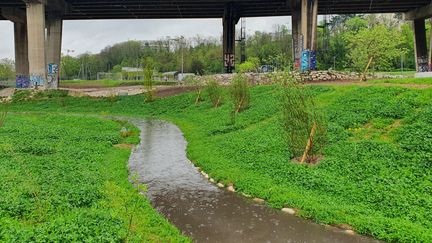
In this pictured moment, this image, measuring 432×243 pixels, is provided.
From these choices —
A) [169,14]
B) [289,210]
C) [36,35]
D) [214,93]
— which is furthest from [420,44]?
[289,210]

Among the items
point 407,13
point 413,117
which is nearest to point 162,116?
point 413,117

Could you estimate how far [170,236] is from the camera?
8773mm

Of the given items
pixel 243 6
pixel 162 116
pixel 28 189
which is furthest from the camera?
pixel 243 6

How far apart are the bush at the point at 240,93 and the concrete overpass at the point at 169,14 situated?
20095mm

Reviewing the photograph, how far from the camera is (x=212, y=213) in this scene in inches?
419

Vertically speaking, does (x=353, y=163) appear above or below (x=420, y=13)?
below

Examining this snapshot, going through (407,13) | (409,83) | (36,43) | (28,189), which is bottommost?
(28,189)

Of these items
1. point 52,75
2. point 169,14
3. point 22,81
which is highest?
point 169,14

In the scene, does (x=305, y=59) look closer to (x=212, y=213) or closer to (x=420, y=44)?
(x=420, y=44)

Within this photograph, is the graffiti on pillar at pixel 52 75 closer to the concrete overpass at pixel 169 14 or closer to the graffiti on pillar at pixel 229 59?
the concrete overpass at pixel 169 14

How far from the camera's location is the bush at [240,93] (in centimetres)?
2650

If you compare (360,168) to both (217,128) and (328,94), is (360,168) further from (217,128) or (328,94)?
(328,94)

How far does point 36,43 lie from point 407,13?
176 ft

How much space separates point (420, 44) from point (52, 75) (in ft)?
178
